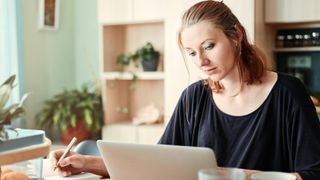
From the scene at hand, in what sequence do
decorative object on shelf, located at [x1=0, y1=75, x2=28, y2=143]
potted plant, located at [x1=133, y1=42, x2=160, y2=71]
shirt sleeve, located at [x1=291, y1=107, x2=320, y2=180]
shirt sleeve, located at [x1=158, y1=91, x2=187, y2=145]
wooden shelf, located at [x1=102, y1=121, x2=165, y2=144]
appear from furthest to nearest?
potted plant, located at [x1=133, y1=42, x2=160, y2=71] < wooden shelf, located at [x1=102, y1=121, x2=165, y2=144] < shirt sleeve, located at [x1=158, y1=91, x2=187, y2=145] < shirt sleeve, located at [x1=291, y1=107, x2=320, y2=180] < decorative object on shelf, located at [x1=0, y1=75, x2=28, y2=143]

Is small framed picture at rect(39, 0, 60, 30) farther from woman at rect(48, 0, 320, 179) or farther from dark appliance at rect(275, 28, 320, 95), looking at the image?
woman at rect(48, 0, 320, 179)

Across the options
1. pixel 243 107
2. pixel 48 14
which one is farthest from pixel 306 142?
pixel 48 14

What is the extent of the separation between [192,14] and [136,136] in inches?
94.0

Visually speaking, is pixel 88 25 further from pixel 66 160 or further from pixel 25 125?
pixel 66 160

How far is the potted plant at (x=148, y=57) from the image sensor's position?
393cm

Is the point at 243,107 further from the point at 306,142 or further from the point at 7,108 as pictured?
the point at 7,108

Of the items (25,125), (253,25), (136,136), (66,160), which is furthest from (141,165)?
(25,125)

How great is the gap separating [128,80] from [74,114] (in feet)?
1.96

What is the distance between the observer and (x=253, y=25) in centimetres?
342

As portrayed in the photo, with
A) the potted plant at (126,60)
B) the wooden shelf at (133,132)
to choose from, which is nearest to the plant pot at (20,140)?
the wooden shelf at (133,132)

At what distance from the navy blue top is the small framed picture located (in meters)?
2.62

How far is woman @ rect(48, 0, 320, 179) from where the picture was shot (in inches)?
61.4

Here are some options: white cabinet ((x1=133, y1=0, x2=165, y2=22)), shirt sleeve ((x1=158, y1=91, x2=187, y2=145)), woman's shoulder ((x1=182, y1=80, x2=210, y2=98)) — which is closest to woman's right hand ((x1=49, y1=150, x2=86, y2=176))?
shirt sleeve ((x1=158, y1=91, x2=187, y2=145))

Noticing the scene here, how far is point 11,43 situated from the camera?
149 inches
